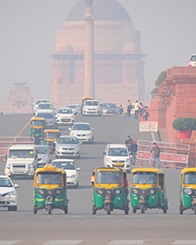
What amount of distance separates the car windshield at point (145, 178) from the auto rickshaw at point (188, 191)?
3.74 feet

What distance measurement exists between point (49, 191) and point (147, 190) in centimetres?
333

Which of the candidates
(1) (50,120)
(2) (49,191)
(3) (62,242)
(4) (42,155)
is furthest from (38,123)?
(3) (62,242)

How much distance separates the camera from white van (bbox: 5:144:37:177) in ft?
208

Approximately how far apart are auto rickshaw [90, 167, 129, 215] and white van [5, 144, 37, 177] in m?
18.9

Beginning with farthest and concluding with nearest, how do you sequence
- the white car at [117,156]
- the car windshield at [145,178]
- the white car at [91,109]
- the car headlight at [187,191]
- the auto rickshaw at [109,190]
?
1. the white car at [91,109]
2. the white car at [117,156]
3. the car windshield at [145,178]
4. the auto rickshaw at [109,190]
5. the car headlight at [187,191]

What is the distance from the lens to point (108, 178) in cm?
Result: 4434

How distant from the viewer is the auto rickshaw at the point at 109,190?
43.7 meters

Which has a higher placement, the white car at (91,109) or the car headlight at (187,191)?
the white car at (91,109)

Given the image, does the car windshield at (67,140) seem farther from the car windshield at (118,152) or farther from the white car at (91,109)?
the white car at (91,109)

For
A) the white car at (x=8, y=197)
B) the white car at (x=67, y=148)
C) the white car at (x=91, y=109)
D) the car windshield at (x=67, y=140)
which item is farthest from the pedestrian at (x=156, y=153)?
the white car at (x=91, y=109)

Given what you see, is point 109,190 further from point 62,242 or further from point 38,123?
point 38,123

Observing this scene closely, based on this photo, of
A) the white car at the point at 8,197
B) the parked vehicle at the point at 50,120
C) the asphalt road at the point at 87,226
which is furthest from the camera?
the parked vehicle at the point at 50,120

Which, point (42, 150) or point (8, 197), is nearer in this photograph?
point (8, 197)

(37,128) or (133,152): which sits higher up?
A: (37,128)
